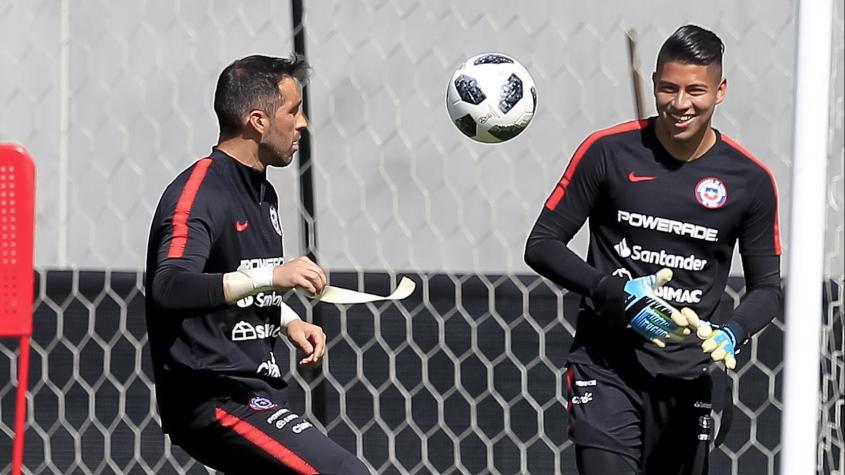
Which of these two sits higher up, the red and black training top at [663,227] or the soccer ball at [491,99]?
the soccer ball at [491,99]

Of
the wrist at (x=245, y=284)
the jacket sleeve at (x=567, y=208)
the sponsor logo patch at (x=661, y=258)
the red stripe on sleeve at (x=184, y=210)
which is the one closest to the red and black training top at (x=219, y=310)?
the red stripe on sleeve at (x=184, y=210)

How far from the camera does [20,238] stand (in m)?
3.29

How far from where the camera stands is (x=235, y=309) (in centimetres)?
302

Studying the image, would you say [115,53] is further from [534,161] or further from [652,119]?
[652,119]

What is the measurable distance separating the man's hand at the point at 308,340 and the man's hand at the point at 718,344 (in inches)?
33.4

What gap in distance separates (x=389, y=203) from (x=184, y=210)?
1425 mm

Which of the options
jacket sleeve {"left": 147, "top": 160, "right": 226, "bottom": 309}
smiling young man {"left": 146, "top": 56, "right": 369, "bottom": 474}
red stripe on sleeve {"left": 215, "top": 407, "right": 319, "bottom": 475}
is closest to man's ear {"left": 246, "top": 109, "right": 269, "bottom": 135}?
smiling young man {"left": 146, "top": 56, "right": 369, "bottom": 474}

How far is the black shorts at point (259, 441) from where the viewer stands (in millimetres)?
2883

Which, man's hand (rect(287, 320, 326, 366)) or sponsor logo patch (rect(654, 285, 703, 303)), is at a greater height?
sponsor logo patch (rect(654, 285, 703, 303))

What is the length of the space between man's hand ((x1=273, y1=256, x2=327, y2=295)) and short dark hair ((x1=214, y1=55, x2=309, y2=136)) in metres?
0.59

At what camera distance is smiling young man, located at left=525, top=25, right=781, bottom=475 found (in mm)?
3037

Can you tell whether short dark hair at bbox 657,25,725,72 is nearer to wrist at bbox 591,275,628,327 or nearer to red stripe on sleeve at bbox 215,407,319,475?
wrist at bbox 591,275,628,327

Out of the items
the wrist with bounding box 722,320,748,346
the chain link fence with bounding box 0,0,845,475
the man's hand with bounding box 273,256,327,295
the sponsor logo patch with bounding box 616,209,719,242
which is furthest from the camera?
the chain link fence with bounding box 0,0,845,475

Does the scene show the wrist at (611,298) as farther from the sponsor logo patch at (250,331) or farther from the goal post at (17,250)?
the goal post at (17,250)
